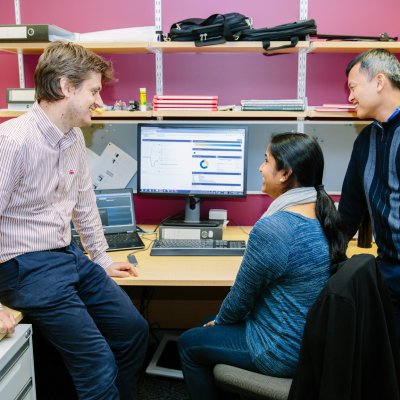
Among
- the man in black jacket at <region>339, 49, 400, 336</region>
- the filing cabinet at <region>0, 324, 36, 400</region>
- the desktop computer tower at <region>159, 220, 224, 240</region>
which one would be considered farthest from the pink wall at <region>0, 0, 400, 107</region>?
the filing cabinet at <region>0, 324, 36, 400</region>

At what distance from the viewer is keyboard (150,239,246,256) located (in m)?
1.99

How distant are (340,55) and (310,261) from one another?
1375 millimetres

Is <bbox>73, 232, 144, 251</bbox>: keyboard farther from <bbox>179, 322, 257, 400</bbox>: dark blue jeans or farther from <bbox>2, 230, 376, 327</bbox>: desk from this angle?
<bbox>179, 322, 257, 400</bbox>: dark blue jeans

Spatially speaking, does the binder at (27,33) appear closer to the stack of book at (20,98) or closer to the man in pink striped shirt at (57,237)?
the stack of book at (20,98)

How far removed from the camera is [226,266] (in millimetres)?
1854

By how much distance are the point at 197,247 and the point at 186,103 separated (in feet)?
2.27

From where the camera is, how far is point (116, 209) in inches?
88.7

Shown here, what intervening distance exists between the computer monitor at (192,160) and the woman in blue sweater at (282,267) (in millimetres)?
681

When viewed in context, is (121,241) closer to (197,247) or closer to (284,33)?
(197,247)

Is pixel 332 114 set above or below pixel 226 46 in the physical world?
below

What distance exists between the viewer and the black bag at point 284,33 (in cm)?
201

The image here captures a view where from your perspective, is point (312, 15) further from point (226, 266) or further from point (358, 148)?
point (226, 266)

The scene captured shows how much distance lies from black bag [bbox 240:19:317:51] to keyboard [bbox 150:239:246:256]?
909mm

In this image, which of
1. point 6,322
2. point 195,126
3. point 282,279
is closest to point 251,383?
point 282,279
